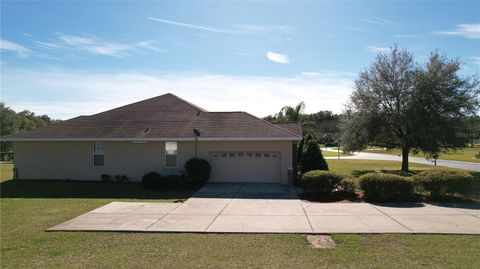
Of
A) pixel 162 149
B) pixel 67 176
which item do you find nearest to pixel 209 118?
pixel 162 149

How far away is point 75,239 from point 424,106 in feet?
79.4

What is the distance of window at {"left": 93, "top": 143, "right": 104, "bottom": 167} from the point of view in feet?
67.7

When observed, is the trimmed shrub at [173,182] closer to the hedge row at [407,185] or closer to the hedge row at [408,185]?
the hedge row at [407,185]

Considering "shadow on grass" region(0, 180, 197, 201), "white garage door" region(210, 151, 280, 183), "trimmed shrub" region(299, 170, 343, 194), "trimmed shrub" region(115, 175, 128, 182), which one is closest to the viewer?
"trimmed shrub" region(299, 170, 343, 194)

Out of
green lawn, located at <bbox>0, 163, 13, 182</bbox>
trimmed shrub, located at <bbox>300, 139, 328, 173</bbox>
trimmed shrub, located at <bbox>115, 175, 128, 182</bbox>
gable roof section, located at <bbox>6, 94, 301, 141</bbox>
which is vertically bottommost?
green lawn, located at <bbox>0, 163, 13, 182</bbox>

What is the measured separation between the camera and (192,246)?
26.9ft

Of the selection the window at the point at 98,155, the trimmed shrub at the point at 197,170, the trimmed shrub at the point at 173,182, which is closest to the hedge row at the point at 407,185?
the trimmed shrub at the point at 197,170

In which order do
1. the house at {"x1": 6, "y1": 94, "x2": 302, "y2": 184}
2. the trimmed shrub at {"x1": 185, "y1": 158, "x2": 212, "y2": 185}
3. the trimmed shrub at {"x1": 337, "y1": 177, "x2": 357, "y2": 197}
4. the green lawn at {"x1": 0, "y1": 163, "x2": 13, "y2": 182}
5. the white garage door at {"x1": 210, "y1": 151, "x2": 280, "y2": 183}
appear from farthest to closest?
the green lawn at {"x1": 0, "y1": 163, "x2": 13, "y2": 182}, the white garage door at {"x1": 210, "y1": 151, "x2": 280, "y2": 183}, the house at {"x1": 6, "y1": 94, "x2": 302, "y2": 184}, the trimmed shrub at {"x1": 185, "y1": 158, "x2": 212, "y2": 185}, the trimmed shrub at {"x1": 337, "y1": 177, "x2": 357, "y2": 197}

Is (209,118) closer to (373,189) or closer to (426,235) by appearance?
(373,189)

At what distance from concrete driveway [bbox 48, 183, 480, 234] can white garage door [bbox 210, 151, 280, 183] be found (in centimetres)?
460

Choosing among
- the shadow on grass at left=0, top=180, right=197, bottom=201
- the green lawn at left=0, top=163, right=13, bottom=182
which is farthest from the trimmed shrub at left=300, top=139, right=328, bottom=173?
the green lawn at left=0, top=163, right=13, bottom=182

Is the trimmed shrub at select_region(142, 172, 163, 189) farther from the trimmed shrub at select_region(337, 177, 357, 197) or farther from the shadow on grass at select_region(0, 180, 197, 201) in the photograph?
the trimmed shrub at select_region(337, 177, 357, 197)

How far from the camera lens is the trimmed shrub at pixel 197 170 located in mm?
18469

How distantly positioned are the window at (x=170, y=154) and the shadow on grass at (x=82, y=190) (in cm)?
197
